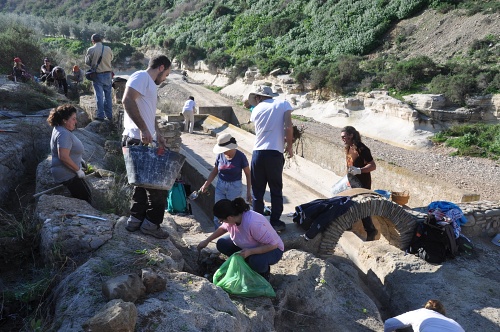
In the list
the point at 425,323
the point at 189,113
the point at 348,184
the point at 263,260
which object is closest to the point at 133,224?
the point at 263,260

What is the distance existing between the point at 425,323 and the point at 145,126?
303cm

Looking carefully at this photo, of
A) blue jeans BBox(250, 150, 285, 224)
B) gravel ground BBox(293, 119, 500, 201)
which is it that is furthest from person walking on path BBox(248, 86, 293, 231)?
gravel ground BBox(293, 119, 500, 201)

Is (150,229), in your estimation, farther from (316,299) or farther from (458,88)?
(458,88)

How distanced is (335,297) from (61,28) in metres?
56.0

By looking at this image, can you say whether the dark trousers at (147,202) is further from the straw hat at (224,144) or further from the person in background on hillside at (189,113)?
the person in background on hillside at (189,113)

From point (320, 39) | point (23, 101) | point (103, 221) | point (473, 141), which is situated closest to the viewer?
point (103, 221)

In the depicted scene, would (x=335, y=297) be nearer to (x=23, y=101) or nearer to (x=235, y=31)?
(x=23, y=101)

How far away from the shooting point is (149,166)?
3900 millimetres

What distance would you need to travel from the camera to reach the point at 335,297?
454 cm

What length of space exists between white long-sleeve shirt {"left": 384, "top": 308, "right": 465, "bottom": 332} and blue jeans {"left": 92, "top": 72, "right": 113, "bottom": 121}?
21.8 ft

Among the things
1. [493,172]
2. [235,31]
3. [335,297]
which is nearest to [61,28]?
[235,31]

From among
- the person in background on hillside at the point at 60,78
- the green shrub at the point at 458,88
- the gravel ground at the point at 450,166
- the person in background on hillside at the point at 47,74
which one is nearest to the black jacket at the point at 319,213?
the gravel ground at the point at 450,166

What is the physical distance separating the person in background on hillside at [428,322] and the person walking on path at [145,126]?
7.66ft

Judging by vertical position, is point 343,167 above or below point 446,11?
below
